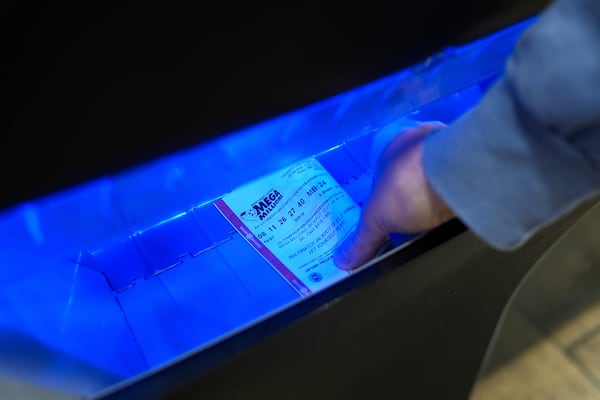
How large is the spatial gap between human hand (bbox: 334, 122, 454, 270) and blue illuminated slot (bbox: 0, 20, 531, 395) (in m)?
0.03

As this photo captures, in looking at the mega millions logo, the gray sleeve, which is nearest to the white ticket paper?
the mega millions logo

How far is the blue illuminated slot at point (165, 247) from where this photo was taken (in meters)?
0.29

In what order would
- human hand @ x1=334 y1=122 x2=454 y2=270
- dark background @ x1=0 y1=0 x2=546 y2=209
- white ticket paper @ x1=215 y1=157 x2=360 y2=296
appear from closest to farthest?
dark background @ x1=0 y1=0 x2=546 y2=209 < human hand @ x1=334 y1=122 x2=454 y2=270 < white ticket paper @ x1=215 y1=157 x2=360 y2=296

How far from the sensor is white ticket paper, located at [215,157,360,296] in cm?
49

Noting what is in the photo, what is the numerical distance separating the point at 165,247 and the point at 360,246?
6.7 inches

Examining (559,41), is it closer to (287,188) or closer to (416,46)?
(416,46)

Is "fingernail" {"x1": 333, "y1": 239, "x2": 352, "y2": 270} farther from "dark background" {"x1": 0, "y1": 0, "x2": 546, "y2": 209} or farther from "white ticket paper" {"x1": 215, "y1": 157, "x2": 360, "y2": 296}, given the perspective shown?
"dark background" {"x1": 0, "y1": 0, "x2": 546, "y2": 209}

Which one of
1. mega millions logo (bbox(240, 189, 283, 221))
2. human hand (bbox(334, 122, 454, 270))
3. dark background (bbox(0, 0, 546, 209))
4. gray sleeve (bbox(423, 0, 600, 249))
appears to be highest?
mega millions logo (bbox(240, 189, 283, 221))

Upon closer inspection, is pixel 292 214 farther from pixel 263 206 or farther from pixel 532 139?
pixel 532 139

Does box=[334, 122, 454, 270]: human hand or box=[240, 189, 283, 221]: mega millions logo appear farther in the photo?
box=[240, 189, 283, 221]: mega millions logo

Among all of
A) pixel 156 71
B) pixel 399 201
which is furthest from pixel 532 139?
pixel 156 71

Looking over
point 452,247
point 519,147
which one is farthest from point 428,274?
point 519,147

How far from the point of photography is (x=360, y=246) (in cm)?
45

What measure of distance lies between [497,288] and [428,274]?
17cm
